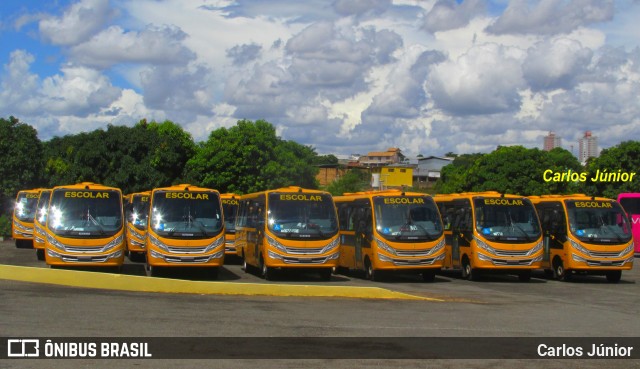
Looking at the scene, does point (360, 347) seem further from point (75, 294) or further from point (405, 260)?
point (405, 260)

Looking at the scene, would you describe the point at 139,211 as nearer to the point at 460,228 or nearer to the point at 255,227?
the point at 255,227

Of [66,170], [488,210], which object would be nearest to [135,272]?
[488,210]

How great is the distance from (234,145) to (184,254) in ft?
102

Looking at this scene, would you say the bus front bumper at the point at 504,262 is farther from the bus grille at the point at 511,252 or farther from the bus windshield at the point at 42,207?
the bus windshield at the point at 42,207

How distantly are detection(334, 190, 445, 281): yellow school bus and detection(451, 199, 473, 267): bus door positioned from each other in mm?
1550

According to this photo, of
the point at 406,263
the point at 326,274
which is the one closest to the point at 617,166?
the point at 406,263

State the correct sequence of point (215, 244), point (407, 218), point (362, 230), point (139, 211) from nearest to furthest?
point (215, 244)
point (407, 218)
point (362, 230)
point (139, 211)

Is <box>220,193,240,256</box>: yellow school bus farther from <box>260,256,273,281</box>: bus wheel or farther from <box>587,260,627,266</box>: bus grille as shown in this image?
<box>587,260,627,266</box>: bus grille

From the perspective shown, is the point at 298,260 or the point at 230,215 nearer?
the point at 298,260

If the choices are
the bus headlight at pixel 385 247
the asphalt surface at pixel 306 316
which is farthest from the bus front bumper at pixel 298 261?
the asphalt surface at pixel 306 316

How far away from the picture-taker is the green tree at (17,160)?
60.2 m

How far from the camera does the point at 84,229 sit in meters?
21.7

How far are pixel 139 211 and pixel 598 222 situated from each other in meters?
16.2

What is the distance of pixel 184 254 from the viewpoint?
21.2 metres
